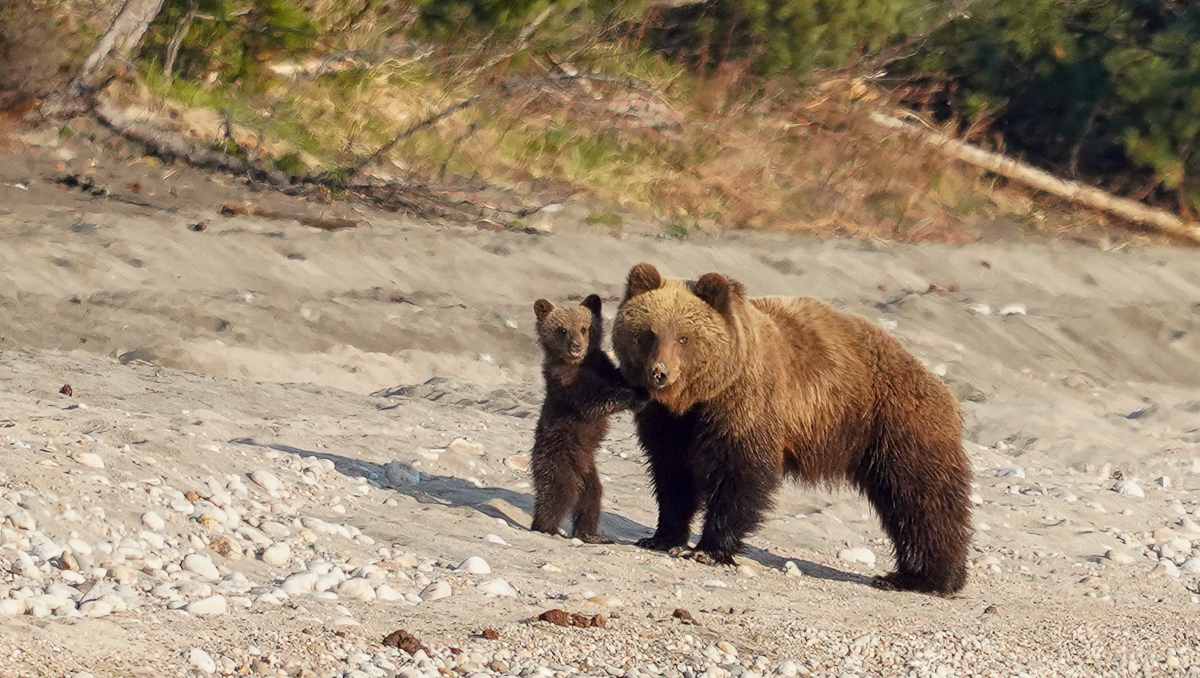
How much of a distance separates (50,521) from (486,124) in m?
13.8

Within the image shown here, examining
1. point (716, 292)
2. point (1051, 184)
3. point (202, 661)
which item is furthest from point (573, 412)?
point (1051, 184)

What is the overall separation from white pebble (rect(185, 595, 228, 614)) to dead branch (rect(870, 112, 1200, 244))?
18532 millimetres

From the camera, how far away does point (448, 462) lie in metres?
8.12

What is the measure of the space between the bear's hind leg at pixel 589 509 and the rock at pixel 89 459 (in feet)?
6.35

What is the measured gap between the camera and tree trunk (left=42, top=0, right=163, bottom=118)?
15828 millimetres

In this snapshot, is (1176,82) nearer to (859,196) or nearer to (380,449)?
(859,196)

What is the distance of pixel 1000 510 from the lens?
8.84m

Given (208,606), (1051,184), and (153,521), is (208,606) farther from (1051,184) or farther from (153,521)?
(1051,184)

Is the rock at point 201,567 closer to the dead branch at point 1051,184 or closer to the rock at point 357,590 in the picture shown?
the rock at point 357,590

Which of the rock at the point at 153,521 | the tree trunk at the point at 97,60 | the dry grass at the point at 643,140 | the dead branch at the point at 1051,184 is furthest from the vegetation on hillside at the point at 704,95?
the rock at the point at 153,521

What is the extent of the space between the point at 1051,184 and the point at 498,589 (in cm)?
1879

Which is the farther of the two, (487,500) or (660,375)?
(487,500)

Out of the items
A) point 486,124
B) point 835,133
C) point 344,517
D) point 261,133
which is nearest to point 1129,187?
point 835,133

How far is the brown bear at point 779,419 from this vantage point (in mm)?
6387
